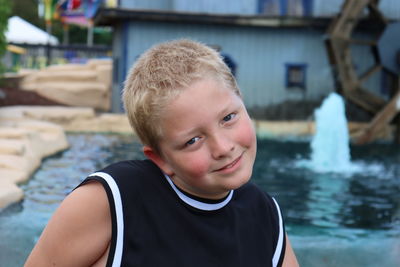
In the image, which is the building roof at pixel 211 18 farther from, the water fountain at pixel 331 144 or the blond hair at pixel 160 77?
the blond hair at pixel 160 77

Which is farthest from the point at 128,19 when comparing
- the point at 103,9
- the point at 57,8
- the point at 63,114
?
the point at 57,8

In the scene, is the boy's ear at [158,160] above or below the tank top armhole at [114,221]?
above

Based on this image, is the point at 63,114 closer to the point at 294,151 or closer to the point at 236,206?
the point at 294,151

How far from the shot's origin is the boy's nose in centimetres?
151

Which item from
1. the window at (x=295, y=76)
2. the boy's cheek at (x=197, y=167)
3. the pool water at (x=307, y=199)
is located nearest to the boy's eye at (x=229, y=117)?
the boy's cheek at (x=197, y=167)

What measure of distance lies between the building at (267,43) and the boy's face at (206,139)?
550 inches

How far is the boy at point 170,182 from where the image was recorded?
4.76ft

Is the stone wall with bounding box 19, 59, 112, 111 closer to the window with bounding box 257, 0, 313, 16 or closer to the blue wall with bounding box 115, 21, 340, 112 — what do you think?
the blue wall with bounding box 115, 21, 340, 112

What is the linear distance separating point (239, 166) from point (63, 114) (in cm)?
1226

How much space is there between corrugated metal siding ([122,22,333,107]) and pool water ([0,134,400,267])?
418 centimetres

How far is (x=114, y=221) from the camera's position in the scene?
4.82ft

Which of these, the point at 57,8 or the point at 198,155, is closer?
the point at 198,155

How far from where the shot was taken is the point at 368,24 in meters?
15.4

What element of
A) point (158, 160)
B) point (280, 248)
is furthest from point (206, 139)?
point (280, 248)
